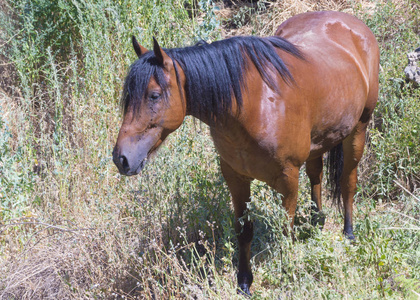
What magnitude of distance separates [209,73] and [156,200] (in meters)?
1.41

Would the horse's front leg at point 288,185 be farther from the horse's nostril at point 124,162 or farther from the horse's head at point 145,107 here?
the horse's nostril at point 124,162

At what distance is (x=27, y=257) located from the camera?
3697 mm

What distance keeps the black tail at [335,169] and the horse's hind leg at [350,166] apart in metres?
0.07

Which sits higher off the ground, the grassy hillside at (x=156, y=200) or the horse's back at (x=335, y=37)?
the horse's back at (x=335, y=37)

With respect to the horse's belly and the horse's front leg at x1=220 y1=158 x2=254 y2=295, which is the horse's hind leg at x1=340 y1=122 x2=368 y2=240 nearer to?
the horse's front leg at x1=220 y1=158 x2=254 y2=295

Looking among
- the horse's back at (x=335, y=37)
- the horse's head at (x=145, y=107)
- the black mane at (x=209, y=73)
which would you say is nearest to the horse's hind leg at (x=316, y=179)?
the horse's back at (x=335, y=37)

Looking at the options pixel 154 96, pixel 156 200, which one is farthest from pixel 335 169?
pixel 154 96

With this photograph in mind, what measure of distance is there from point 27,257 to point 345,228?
275cm

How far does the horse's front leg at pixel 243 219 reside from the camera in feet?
10.9

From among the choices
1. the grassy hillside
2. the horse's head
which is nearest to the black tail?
the grassy hillside

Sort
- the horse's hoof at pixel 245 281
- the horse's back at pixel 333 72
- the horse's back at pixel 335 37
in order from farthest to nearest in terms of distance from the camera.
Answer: the horse's back at pixel 335 37 → the horse's hoof at pixel 245 281 → the horse's back at pixel 333 72

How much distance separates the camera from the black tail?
4246mm

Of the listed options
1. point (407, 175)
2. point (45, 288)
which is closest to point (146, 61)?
point (45, 288)

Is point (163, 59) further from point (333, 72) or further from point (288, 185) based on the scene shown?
point (333, 72)
